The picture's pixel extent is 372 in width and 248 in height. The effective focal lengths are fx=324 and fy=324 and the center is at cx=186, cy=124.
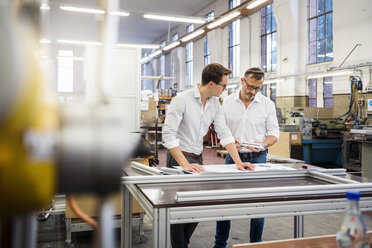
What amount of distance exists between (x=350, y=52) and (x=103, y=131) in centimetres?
863

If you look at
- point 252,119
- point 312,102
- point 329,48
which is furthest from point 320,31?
point 252,119

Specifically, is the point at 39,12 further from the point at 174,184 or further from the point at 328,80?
the point at 328,80

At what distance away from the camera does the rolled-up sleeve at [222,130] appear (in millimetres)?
2468

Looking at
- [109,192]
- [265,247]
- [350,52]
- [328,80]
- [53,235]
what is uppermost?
[350,52]

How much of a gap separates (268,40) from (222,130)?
347 inches

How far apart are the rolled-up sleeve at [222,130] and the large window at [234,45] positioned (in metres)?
9.75

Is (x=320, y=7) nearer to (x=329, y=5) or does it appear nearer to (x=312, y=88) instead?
(x=329, y=5)

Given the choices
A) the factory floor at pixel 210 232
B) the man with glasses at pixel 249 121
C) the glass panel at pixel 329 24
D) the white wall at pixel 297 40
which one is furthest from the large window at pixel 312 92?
the man with glasses at pixel 249 121

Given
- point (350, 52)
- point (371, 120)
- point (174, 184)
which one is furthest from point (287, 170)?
point (350, 52)

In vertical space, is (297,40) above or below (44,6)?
above

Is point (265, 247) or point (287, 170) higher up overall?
point (287, 170)

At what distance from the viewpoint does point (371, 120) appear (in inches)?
264

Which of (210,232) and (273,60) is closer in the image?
(210,232)

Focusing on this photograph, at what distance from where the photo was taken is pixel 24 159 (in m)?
0.25
